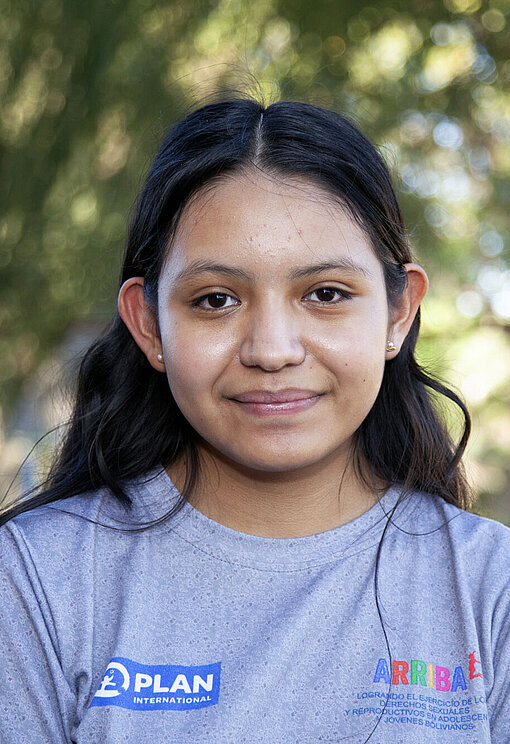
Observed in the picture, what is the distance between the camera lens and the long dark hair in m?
1.47

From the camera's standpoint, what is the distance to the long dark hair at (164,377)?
1473mm

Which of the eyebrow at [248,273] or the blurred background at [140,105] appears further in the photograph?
the blurred background at [140,105]

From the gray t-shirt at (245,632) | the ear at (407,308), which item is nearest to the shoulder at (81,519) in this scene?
the gray t-shirt at (245,632)

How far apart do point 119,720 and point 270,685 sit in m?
0.22

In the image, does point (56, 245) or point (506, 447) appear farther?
point (506, 447)

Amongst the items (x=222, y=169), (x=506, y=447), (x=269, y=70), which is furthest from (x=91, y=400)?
(x=506, y=447)

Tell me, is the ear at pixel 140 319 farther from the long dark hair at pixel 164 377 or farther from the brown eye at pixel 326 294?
the brown eye at pixel 326 294

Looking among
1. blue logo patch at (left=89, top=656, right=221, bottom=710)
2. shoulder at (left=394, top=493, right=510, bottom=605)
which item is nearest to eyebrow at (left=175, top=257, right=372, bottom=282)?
shoulder at (left=394, top=493, right=510, bottom=605)

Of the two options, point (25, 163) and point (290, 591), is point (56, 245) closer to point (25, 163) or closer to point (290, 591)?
point (25, 163)

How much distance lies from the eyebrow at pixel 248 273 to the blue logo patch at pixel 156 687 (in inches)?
23.4

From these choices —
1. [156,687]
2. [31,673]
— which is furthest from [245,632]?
[31,673]

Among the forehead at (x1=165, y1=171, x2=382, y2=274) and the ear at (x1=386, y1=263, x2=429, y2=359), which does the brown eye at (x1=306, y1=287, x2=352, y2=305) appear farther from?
the ear at (x1=386, y1=263, x2=429, y2=359)

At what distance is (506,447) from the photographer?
376 centimetres

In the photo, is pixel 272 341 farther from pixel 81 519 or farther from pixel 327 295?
pixel 81 519
